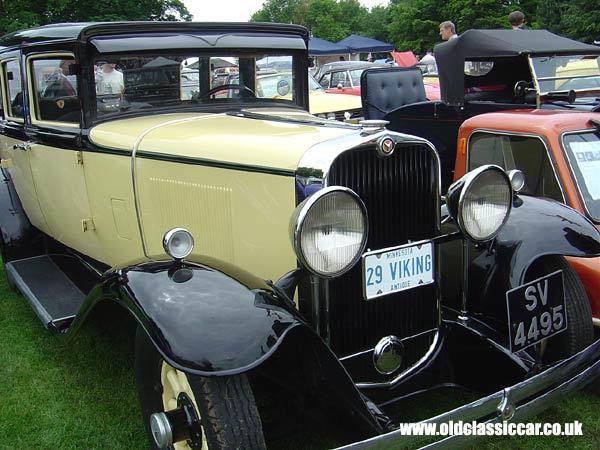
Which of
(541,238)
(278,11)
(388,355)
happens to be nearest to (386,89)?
(541,238)

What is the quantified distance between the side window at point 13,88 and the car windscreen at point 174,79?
94 cm

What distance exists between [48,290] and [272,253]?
1758 mm

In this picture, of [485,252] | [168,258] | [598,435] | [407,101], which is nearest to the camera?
[168,258]

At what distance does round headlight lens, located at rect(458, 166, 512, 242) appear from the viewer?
242 cm

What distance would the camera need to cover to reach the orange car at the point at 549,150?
3.85 m

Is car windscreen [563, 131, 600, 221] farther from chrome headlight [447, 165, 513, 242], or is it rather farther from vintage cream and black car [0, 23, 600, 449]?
chrome headlight [447, 165, 513, 242]

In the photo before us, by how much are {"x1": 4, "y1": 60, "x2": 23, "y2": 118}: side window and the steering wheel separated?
1306mm

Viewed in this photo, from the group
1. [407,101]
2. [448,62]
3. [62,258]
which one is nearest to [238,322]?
[62,258]

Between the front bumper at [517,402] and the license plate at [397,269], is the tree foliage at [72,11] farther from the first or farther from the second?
the front bumper at [517,402]

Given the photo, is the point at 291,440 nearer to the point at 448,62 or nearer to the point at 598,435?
the point at 598,435

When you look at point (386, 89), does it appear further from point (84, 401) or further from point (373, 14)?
point (373, 14)

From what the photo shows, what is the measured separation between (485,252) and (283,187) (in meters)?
1.18

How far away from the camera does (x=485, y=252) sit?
A: 2.97 m

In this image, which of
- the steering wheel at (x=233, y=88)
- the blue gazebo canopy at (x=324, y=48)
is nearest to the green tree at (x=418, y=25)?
the blue gazebo canopy at (x=324, y=48)
